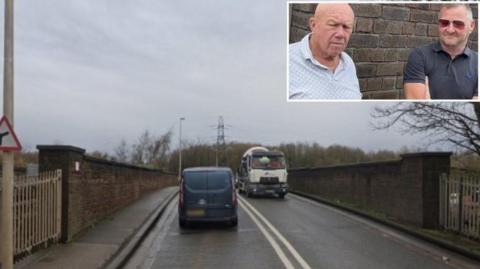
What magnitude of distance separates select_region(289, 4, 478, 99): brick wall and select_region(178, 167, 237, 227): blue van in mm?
5376

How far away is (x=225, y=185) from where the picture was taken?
1852 centimetres

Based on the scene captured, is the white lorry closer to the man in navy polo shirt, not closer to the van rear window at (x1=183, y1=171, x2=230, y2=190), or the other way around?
the van rear window at (x1=183, y1=171, x2=230, y2=190)

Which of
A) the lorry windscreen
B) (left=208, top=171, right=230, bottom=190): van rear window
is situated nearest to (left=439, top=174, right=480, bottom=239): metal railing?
(left=208, top=171, right=230, bottom=190): van rear window

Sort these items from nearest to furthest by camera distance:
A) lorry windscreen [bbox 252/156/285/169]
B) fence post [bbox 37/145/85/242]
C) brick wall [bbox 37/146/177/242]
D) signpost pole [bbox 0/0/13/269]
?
1. signpost pole [bbox 0/0/13/269]
2. fence post [bbox 37/145/85/242]
3. brick wall [bbox 37/146/177/242]
4. lorry windscreen [bbox 252/156/285/169]

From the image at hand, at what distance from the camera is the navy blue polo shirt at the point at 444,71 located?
15.0m

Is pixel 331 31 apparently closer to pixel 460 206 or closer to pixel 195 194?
pixel 460 206

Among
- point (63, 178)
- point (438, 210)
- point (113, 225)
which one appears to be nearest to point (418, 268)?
point (438, 210)

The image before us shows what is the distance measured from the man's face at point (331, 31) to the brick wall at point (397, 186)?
4.54 meters

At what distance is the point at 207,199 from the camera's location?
1817cm

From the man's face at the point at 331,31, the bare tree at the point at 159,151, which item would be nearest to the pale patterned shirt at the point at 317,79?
the man's face at the point at 331,31

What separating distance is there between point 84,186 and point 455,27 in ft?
31.9

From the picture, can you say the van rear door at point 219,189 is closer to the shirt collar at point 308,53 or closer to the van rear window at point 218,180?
the van rear window at point 218,180

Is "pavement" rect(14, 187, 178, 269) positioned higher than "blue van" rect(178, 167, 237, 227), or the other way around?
"blue van" rect(178, 167, 237, 227)

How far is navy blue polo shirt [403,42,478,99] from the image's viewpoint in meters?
15.0
